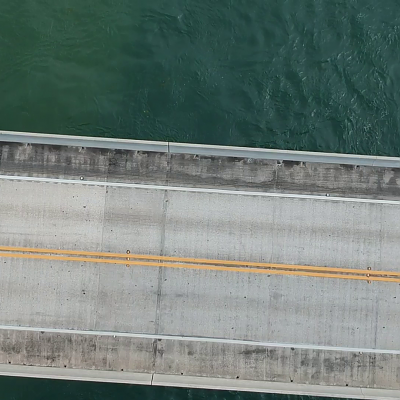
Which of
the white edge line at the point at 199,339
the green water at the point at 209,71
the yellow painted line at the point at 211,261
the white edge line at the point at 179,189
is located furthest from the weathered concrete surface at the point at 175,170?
the white edge line at the point at 199,339

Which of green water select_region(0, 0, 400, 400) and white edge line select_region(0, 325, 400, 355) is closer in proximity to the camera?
white edge line select_region(0, 325, 400, 355)

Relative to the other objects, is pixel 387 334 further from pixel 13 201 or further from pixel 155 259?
pixel 13 201

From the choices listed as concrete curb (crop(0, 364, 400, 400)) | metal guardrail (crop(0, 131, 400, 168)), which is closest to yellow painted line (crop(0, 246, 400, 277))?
metal guardrail (crop(0, 131, 400, 168))

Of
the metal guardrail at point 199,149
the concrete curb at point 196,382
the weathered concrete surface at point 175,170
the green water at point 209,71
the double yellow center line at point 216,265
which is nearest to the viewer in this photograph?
the concrete curb at point 196,382

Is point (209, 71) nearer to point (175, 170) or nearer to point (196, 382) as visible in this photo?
point (175, 170)

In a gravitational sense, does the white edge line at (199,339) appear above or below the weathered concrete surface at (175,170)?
below

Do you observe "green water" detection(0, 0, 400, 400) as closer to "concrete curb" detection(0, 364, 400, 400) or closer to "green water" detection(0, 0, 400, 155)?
"green water" detection(0, 0, 400, 155)

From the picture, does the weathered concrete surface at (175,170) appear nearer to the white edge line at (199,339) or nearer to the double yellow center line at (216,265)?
the double yellow center line at (216,265)
